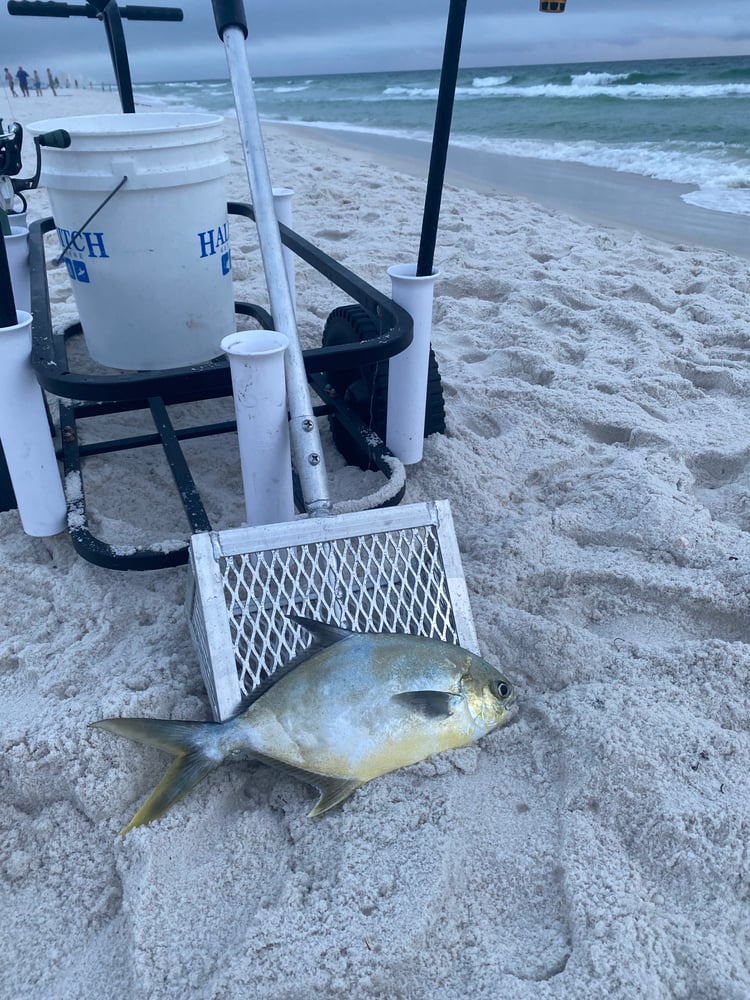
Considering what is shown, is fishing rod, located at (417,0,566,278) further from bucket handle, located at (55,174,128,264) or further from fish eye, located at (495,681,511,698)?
fish eye, located at (495,681,511,698)

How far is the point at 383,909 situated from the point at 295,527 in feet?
2.23

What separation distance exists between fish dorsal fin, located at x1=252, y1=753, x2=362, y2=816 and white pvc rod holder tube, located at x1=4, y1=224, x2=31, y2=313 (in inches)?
73.3

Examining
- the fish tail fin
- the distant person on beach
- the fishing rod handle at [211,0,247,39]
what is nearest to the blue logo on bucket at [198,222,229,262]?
the fishing rod handle at [211,0,247,39]

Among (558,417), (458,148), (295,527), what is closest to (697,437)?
(558,417)

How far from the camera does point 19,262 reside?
249cm

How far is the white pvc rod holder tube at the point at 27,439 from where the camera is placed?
5.26 feet

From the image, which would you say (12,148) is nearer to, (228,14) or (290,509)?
(228,14)

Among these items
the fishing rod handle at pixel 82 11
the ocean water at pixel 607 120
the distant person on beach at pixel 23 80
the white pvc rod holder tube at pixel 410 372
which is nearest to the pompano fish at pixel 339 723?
the white pvc rod holder tube at pixel 410 372

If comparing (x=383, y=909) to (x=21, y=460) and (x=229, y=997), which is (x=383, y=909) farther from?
(x=21, y=460)

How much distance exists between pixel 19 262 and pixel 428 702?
83.3 inches

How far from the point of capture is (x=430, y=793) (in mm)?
1282

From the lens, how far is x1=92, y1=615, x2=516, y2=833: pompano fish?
122cm

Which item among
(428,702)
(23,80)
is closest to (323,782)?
(428,702)

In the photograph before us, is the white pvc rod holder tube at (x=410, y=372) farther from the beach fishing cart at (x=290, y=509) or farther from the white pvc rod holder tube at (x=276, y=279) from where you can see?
the white pvc rod holder tube at (x=276, y=279)
